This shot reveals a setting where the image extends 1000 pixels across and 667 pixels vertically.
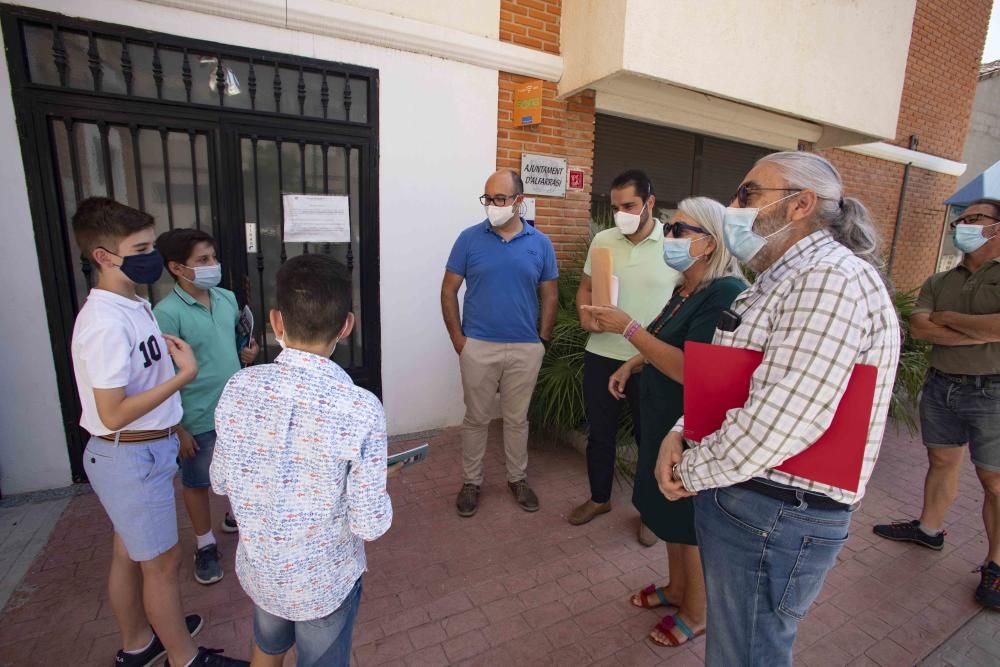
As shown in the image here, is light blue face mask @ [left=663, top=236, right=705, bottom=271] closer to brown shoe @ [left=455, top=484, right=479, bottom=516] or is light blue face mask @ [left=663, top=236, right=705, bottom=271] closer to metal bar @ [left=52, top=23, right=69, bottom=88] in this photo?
brown shoe @ [left=455, top=484, right=479, bottom=516]

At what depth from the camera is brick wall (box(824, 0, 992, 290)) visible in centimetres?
767

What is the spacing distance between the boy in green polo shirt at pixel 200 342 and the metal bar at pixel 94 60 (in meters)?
1.52

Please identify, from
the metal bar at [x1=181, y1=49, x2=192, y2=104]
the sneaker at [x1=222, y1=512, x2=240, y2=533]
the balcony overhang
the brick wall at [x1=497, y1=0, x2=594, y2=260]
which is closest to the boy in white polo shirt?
the sneaker at [x1=222, y1=512, x2=240, y2=533]

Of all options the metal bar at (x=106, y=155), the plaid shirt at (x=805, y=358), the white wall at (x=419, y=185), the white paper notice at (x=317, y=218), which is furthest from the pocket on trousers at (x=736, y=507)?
the metal bar at (x=106, y=155)

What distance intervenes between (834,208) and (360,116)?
3562 mm

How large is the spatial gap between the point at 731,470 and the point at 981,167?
13647 millimetres

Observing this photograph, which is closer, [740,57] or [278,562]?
[278,562]

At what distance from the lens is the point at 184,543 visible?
119 inches


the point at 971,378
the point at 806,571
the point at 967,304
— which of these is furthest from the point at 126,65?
the point at 971,378

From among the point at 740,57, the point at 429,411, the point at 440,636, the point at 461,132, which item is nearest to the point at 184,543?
the point at 440,636

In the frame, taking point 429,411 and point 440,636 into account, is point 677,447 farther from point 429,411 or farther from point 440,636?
Result: point 429,411

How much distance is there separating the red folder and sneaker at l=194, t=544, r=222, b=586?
2.57m

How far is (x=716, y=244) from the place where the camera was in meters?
2.16

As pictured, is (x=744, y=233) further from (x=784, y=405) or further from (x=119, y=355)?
(x=119, y=355)
